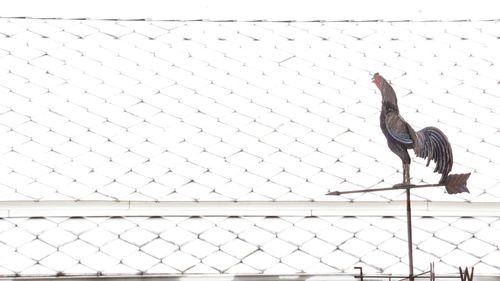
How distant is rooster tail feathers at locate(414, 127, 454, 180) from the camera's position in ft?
8.19

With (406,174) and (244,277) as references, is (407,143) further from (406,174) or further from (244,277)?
(244,277)

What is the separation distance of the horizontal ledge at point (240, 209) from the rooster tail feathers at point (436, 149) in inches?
28.2

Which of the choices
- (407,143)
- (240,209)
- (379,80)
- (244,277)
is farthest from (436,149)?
(240,209)

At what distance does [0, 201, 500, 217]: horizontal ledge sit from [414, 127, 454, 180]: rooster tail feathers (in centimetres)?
72

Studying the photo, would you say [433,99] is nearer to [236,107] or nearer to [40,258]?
[236,107]

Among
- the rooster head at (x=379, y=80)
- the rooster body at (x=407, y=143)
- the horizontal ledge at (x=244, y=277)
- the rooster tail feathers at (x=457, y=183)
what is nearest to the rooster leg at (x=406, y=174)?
the rooster body at (x=407, y=143)

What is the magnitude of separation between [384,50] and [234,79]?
0.61 meters

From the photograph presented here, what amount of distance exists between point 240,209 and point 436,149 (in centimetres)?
87

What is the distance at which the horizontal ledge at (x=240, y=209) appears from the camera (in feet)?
10.4

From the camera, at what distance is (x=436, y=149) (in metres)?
2.53

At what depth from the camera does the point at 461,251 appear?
309cm

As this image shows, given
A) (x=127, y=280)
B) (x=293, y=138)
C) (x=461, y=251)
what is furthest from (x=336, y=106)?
(x=127, y=280)

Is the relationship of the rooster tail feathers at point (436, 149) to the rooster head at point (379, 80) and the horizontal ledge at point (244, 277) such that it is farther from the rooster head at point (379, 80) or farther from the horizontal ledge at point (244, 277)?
the horizontal ledge at point (244, 277)

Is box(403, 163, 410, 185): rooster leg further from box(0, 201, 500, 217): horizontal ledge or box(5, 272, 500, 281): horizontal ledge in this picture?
box(0, 201, 500, 217): horizontal ledge
